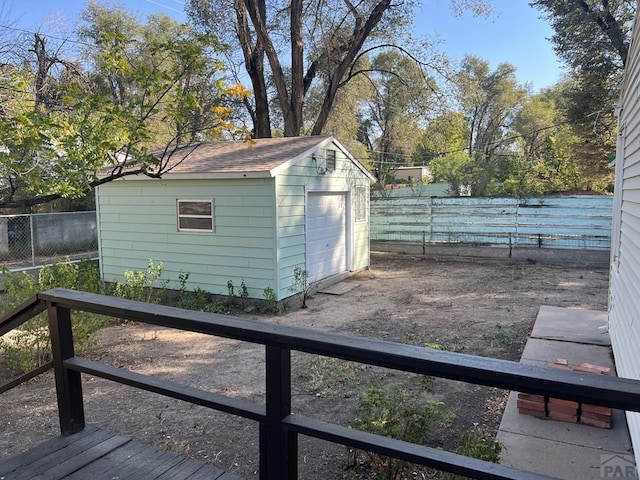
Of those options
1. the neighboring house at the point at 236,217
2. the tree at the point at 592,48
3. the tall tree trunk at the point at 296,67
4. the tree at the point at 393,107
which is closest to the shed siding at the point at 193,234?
the neighboring house at the point at 236,217

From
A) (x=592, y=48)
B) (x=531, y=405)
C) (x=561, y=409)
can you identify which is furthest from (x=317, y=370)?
(x=592, y=48)

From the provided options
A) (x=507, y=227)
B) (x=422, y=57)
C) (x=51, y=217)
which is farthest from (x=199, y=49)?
(x=422, y=57)

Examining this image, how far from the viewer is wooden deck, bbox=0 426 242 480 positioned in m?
1.95

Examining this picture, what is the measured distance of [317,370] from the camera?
4906 mm

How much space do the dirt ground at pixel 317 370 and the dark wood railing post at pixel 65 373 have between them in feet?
3.88

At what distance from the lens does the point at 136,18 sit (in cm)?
1919

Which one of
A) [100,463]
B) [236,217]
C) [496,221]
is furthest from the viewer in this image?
[496,221]

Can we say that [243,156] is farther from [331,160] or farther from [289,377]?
[289,377]

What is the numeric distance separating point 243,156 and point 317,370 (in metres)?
5.01

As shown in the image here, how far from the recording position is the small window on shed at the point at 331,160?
9219 mm

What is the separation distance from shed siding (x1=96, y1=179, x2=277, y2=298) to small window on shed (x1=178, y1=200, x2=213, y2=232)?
98 millimetres

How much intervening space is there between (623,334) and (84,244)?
11.9m

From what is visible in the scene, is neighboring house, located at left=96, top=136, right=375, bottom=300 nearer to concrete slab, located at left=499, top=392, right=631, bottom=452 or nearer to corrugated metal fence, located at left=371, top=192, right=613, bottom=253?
corrugated metal fence, located at left=371, top=192, right=613, bottom=253

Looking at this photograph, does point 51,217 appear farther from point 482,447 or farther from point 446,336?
point 482,447
